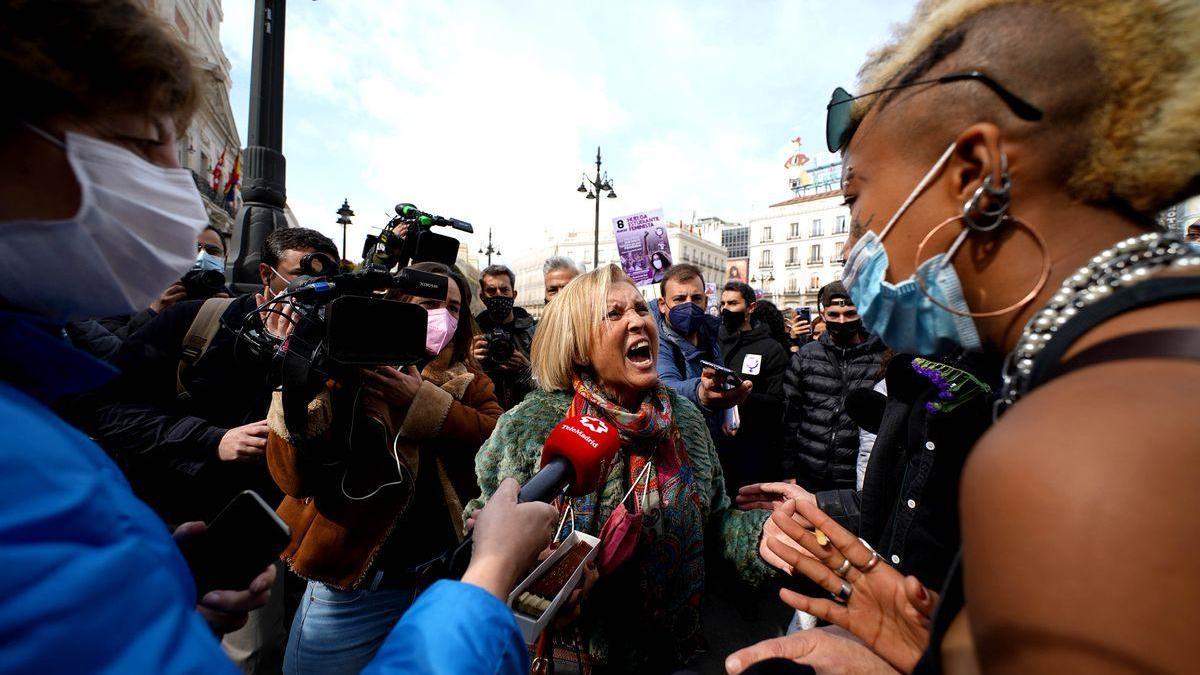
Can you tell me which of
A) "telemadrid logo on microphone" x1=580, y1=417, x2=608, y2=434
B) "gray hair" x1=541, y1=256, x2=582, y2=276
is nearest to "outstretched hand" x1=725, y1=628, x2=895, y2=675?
"telemadrid logo on microphone" x1=580, y1=417, x2=608, y2=434

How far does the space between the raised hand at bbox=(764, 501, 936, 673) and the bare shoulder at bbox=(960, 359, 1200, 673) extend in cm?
66

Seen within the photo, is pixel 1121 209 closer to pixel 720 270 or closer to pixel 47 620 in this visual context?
pixel 47 620

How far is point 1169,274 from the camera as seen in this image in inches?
28.4

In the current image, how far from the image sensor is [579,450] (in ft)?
4.75

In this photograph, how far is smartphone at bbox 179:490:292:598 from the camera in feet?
4.19

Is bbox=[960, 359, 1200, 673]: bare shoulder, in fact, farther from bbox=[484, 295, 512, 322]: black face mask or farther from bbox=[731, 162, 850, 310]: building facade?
bbox=[731, 162, 850, 310]: building facade

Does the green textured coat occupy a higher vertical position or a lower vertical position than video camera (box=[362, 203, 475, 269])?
lower

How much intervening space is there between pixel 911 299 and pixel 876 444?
3.87ft

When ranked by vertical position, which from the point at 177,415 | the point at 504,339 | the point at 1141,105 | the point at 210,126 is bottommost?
the point at 177,415

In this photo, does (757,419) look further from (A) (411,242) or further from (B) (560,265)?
(A) (411,242)

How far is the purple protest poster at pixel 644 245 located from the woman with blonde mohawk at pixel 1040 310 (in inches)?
223

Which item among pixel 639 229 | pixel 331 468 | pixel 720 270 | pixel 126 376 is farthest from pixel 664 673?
pixel 720 270

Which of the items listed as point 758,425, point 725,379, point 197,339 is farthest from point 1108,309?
point 758,425

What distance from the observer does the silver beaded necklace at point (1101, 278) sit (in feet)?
2.42
